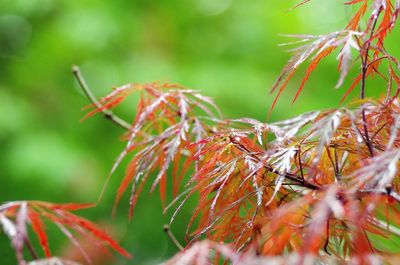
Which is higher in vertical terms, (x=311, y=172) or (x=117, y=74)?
(x=311, y=172)

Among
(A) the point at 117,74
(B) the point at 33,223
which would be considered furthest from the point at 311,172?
(A) the point at 117,74

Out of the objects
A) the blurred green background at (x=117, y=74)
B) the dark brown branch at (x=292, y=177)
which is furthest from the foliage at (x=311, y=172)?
the blurred green background at (x=117, y=74)

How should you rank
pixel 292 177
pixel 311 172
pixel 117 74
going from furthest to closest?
1. pixel 117 74
2. pixel 292 177
3. pixel 311 172

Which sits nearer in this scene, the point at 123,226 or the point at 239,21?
the point at 123,226

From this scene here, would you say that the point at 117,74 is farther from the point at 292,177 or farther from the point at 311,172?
the point at 311,172

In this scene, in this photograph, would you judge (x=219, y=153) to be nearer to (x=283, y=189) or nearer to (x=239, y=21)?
(x=283, y=189)

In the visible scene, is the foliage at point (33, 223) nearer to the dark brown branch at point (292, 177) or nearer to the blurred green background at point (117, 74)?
the dark brown branch at point (292, 177)

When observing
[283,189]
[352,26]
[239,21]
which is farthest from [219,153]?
[239,21]

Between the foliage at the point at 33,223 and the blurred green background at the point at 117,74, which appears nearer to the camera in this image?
the foliage at the point at 33,223
